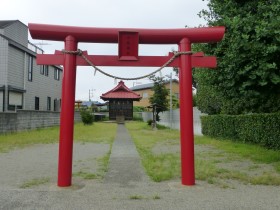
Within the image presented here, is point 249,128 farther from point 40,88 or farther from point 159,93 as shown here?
point 159,93

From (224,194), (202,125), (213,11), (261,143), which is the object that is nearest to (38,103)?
(202,125)

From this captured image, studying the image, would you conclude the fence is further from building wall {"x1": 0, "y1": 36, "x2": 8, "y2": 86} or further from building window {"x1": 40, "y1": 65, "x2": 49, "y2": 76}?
building window {"x1": 40, "y1": 65, "x2": 49, "y2": 76}

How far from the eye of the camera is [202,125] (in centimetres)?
2319

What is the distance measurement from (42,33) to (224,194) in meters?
4.49

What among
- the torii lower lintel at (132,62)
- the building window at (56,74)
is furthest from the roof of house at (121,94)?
the torii lower lintel at (132,62)

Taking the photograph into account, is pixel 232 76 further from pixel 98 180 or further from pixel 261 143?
pixel 261 143

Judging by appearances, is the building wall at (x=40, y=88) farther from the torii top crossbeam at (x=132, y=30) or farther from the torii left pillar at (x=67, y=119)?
the torii left pillar at (x=67, y=119)

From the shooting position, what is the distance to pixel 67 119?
6.49 meters

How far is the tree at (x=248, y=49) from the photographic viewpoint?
24.6 feet

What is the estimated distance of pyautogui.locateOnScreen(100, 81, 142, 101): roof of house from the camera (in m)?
44.5

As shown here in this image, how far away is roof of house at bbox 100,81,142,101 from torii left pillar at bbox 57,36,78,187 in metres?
37.6

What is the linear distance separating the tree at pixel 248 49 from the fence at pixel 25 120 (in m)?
13.1

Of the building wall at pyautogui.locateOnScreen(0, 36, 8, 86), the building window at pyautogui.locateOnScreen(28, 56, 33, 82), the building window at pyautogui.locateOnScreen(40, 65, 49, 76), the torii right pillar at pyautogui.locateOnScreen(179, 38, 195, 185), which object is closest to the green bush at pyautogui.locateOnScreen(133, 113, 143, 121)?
the building window at pyautogui.locateOnScreen(40, 65, 49, 76)

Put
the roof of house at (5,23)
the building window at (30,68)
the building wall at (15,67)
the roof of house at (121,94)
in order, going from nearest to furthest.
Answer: the building wall at (15,67)
the roof of house at (5,23)
the building window at (30,68)
the roof of house at (121,94)
